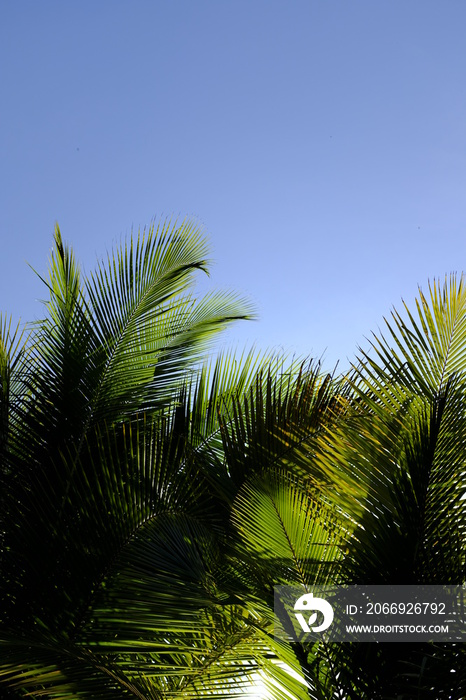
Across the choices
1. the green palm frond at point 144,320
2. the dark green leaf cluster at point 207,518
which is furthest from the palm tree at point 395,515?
the green palm frond at point 144,320

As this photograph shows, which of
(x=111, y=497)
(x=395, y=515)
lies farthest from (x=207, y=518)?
(x=395, y=515)

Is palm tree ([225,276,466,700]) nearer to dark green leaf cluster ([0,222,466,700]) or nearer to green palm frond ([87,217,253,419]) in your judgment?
dark green leaf cluster ([0,222,466,700])

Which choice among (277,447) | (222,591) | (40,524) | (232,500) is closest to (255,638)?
(222,591)

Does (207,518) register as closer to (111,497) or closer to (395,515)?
(111,497)

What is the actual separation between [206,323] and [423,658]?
369 cm

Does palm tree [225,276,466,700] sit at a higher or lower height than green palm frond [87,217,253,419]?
lower

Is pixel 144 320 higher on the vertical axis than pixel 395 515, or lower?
higher

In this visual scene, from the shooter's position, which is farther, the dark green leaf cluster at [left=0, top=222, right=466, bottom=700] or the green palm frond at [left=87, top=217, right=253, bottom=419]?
the green palm frond at [left=87, top=217, right=253, bottom=419]

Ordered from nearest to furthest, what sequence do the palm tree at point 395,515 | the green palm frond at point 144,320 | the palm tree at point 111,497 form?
the palm tree at point 395,515
the palm tree at point 111,497
the green palm frond at point 144,320

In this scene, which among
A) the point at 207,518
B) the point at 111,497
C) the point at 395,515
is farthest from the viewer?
the point at 207,518

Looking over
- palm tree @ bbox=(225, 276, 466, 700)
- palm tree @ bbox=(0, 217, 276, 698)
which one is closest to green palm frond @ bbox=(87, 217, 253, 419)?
palm tree @ bbox=(0, 217, 276, 698)

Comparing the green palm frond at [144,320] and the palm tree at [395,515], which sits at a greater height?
the green palm frond at [144,320]

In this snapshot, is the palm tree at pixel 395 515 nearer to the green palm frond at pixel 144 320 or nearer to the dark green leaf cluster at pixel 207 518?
the dark green leaf cluster at pixel 207 518

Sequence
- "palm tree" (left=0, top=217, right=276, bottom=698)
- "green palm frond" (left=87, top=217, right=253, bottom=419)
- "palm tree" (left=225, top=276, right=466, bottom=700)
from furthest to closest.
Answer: "green palm frond" (left=87, top=217, right=253, bottom=419) → "palm tree" (left=0, top=217, right=276, bottom=698) → "palm tree" (left=225, top=276, right=466, bottom=700)
